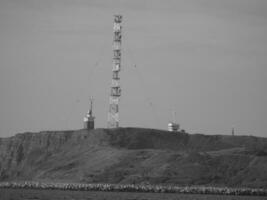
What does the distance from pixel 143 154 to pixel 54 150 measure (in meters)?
18.8

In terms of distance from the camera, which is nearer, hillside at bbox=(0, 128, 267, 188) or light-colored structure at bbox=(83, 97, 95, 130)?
hillside at bbox=(0, 128, 267, 188)

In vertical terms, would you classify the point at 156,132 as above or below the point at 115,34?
below

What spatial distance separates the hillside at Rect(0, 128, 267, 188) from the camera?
15425 cm

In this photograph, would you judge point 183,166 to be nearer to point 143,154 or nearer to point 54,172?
point 143,154

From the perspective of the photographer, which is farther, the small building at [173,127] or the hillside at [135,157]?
the small building at [173,127]

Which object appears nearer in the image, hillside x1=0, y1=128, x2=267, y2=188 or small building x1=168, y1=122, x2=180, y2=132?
hillside x1=0, y1=128, x2=267, y2=188

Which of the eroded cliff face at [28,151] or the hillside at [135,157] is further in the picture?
the eroded cliff face at [28,151]

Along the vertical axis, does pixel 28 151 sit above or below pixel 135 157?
above

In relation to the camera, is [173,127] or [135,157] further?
[173,127]

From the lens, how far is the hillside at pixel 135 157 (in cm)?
15425

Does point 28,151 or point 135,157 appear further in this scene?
point 28,151

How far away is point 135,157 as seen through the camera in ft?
538

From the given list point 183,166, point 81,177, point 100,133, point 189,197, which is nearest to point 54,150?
point 100,133

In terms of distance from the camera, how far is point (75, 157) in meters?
172
